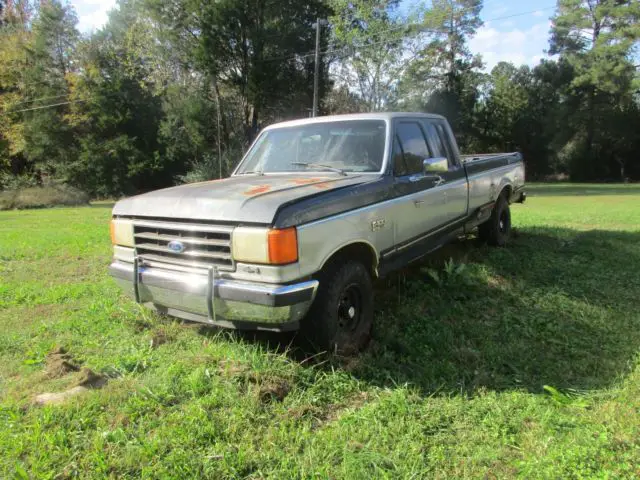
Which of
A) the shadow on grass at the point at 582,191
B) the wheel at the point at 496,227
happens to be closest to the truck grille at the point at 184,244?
the wheel at the point at 496,227

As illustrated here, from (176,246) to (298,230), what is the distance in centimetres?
97

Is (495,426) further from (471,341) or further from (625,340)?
(625,340)

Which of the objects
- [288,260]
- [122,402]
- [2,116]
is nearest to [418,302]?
[288,260]

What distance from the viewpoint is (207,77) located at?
1209 inches

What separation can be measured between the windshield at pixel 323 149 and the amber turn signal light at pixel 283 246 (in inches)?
56.6

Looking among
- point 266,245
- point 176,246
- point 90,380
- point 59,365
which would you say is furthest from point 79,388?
point 266,245

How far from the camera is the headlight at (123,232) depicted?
12.4 feet

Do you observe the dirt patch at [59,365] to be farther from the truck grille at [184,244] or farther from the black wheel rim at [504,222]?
the black wheel rim at [504,222]

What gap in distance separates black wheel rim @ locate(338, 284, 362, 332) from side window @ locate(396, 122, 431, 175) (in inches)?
53.2

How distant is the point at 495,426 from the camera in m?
2.83

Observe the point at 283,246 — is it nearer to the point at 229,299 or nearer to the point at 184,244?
the point at 229,299

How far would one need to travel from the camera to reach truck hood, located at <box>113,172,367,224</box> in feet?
10.2

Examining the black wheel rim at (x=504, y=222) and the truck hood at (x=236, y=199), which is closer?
the truck hood at (x=236, y=199)

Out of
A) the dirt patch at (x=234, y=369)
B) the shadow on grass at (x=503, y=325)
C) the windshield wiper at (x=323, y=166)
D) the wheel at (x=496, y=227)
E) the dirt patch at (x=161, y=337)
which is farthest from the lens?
the wheel at (x=496, y=227)
